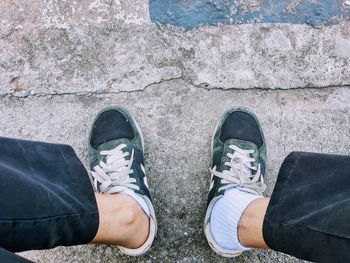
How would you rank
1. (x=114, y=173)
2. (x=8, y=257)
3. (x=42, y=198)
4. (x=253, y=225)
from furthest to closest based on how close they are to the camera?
1. (x=114, y=173)
2. (x=253, y=225)
3. (x=42, y=198)
4. (x=8, y=257)

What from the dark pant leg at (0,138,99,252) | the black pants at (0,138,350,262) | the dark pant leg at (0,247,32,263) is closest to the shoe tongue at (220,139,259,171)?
the black pants at (0,138,350,262)

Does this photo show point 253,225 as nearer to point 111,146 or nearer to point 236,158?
point 236,158

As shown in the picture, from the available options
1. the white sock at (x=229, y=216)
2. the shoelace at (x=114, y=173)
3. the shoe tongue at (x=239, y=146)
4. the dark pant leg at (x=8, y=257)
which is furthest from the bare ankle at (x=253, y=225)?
the dark pant leg at (x=8, y=257)

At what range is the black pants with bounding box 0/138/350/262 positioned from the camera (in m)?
0.97

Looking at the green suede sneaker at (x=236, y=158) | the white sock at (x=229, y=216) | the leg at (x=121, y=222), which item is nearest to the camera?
the leg at (x=121, y=222)

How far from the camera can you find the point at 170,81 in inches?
60.6

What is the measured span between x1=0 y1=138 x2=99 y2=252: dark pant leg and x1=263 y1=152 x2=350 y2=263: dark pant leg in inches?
16.5

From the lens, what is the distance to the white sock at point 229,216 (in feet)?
4.28

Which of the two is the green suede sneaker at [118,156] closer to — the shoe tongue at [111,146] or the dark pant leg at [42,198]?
the shoe tongue at [111,146]

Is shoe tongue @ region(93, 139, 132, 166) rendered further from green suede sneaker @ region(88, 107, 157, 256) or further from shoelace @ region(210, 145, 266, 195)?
shoelace @ region(210, 145, 266, 195)

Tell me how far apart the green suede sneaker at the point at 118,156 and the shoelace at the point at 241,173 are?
0.74 ft

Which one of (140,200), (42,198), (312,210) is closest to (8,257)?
(42,198)

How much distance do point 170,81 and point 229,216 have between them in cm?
48

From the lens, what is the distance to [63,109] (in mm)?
1519
